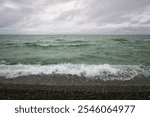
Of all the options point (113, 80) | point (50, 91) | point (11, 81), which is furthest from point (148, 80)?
point (11, 81)

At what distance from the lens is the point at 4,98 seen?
15.5 feet

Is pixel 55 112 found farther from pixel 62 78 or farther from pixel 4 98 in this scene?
pixel 62 78

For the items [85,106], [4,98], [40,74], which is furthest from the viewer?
[40,74]

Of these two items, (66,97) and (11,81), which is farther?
(11,81)

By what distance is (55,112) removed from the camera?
12.9ft

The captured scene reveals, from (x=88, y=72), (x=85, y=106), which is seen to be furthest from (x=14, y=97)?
(x=88, y=72)

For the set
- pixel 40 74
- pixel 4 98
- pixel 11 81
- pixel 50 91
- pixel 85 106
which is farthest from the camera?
pixel 40 74

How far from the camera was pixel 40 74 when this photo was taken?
8078mm

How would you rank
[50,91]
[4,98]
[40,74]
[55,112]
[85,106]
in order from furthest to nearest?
[40,74]
[50,91]
[4,98]
[85,106]
[55,112]

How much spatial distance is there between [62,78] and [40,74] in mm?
1416

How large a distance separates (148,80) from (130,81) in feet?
3.39

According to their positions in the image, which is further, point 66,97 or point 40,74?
point 40,74

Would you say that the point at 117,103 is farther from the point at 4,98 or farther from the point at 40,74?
→ the point at 40,74

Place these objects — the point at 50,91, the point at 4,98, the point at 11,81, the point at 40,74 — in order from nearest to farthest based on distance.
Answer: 1. the point at 4,98
2. the point at 50,91
3. the point at 11,81
4. the point at 40,74
